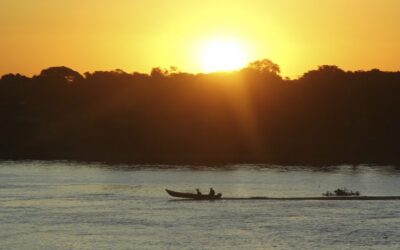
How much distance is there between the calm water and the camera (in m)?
72.6

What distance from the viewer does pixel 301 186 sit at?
11931 cm

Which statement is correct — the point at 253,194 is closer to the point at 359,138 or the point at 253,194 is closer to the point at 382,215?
the point at 382,215

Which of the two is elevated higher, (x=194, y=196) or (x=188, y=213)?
(x=194, y=196)

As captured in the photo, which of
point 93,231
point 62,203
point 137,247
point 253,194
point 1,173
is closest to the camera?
point 137,247

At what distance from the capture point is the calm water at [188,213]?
2859 inches

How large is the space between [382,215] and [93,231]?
1137 inches

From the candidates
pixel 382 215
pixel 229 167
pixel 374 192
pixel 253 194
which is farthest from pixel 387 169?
pixel 382 215

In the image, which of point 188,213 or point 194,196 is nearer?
point 188,213

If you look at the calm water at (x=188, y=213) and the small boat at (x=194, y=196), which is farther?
the small boat at (x=194, y=196)

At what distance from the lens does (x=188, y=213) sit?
89.3m

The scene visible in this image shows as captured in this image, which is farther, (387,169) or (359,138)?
(359,138)

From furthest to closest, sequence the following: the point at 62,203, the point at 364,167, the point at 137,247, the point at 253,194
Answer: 1. the point at 364,167
2. the point at 253,194
3. the point at 62,203
4. the point at 137,247

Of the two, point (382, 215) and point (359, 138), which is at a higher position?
point (359, 138)

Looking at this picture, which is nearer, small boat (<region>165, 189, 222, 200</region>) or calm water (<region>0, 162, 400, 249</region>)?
calm water (<region>0, 162, 400, 249</region>)
